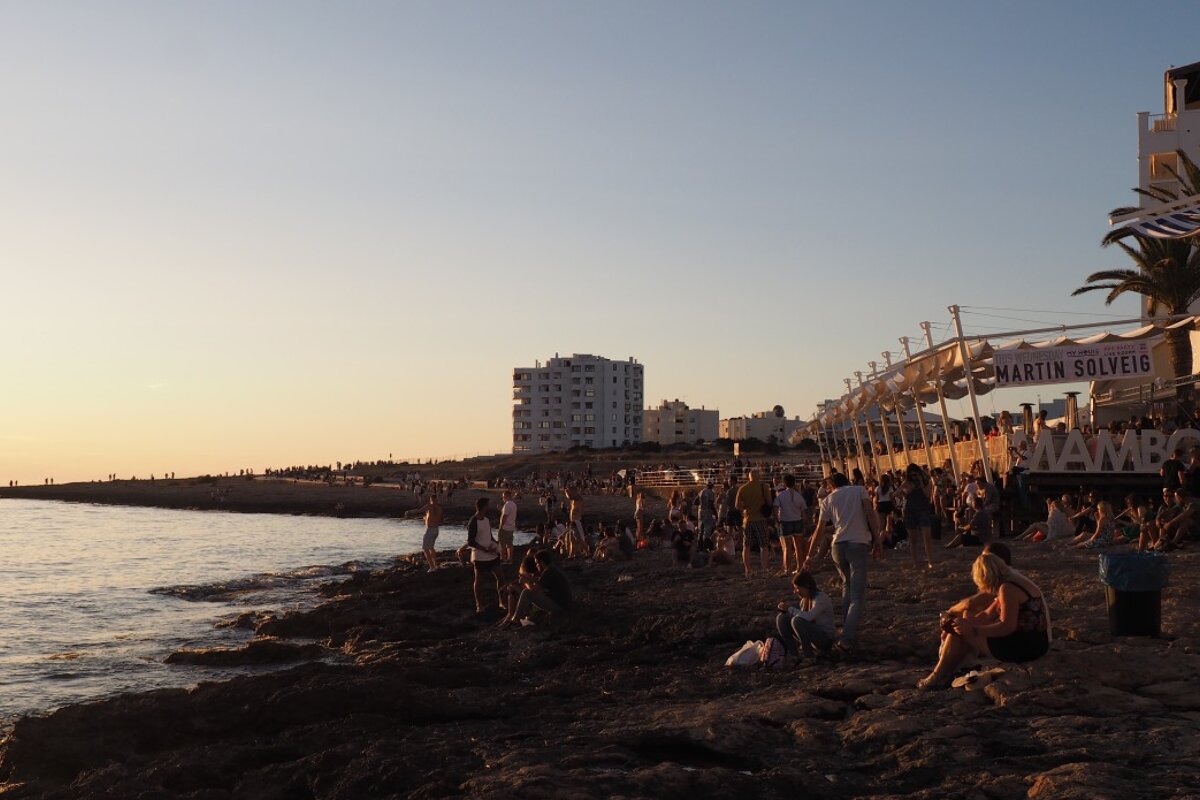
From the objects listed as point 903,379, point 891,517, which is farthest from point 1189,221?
point 903,379

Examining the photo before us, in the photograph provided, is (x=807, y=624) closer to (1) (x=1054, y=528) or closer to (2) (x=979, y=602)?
(2) (x=979, y=602)

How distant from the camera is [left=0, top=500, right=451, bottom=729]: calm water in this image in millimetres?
15180

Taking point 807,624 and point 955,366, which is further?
point 955,366

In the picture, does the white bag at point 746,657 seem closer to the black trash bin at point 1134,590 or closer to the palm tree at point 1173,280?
the black trash bin at point 1134,590

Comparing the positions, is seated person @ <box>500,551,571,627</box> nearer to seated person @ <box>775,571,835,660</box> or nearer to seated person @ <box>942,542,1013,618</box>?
seated person @ <box>775,571,835,660</box>

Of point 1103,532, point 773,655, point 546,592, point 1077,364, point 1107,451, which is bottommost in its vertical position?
point 773,655

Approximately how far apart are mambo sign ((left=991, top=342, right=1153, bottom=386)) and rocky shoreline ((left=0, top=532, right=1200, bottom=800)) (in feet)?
24.5

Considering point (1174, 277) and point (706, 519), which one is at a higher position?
point (1174, 277)

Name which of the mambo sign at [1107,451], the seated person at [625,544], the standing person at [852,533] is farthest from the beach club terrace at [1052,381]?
the standing person at [852,533]

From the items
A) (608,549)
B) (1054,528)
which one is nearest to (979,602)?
(1054,528)

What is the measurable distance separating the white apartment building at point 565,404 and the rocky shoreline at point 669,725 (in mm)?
133269

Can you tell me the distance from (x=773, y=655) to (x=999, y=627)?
7.93 ft

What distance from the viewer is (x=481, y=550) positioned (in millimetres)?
17328

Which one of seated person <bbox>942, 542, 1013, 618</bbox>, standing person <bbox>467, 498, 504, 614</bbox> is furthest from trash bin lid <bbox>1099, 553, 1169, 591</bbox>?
standing person <bbox>467, 498, 504, 614</bbox>
